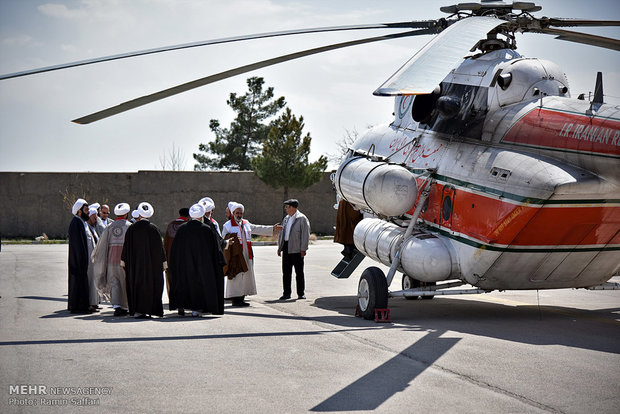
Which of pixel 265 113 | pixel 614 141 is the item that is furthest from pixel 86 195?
pixel 614 141

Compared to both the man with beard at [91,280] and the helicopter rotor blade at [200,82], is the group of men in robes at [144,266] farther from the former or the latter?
the helicopter rotor blade at [200,82]

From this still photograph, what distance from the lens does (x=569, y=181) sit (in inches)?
384

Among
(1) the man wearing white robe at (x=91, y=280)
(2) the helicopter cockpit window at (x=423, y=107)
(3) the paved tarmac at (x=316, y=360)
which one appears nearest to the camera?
(3) the paved tarmac at (x=316, y=360)

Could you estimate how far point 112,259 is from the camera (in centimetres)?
1289

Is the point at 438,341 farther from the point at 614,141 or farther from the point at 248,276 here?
the point at 248,276

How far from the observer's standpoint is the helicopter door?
453 inches

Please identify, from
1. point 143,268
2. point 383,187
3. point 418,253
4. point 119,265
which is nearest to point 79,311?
point 119,265

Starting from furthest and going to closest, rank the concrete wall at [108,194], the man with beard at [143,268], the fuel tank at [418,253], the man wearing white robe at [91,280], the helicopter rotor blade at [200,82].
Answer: the concrete wall at [108,194] → the man wearing white robe at [91,280] → the man with beard at [143,268] → the fuel tank at [418,253] → the helicopter rotor blade at [200,82]

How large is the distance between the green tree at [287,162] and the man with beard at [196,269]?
26538 mm

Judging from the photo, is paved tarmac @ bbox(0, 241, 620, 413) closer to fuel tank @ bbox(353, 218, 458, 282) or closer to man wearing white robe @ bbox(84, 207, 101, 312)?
man wearing white robe @ bbox(84, 207, 101, 312)

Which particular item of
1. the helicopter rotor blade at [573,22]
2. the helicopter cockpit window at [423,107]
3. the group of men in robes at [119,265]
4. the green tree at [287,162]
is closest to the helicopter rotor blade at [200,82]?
the helicopter cockpit window at [423,107]

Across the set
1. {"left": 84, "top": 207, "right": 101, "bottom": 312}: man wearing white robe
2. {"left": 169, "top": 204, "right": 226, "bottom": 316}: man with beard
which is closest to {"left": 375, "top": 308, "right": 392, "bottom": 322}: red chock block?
{"left": 169, "top": 204, "right": 226, "bottom": 316}: man with beard

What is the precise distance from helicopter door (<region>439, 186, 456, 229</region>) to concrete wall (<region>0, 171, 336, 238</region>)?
28.4 metres

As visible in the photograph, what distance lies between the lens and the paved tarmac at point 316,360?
21.6 ft
